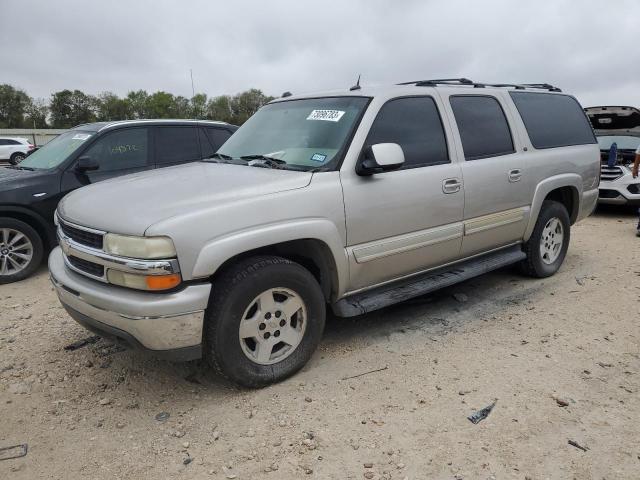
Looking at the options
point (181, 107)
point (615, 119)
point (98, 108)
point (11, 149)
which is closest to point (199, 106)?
point (181, 107)

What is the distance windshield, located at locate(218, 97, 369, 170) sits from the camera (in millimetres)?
3539

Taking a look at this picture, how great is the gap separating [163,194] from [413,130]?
1.93 metres

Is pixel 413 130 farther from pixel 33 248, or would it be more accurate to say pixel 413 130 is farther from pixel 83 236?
pixel 33 248

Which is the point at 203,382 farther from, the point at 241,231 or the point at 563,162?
the point at 563,162

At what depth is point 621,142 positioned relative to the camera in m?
9.52

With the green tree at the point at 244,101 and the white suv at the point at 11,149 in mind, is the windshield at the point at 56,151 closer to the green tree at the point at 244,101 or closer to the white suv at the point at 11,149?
the white suv at the point at 11,149

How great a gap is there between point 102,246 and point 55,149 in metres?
4.14

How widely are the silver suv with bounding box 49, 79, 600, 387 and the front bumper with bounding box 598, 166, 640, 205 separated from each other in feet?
14.8

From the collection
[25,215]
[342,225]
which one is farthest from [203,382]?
[25,215]

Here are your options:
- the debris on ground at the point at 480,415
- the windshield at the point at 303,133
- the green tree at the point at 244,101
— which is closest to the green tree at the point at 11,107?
the green tree at the point at 244,101

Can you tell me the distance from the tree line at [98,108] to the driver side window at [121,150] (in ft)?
222

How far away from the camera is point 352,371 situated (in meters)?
3.45

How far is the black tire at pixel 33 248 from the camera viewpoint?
548cm

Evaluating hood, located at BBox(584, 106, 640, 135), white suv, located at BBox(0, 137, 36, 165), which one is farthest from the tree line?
hood, located at BBox(584, 106, 640, 135)
